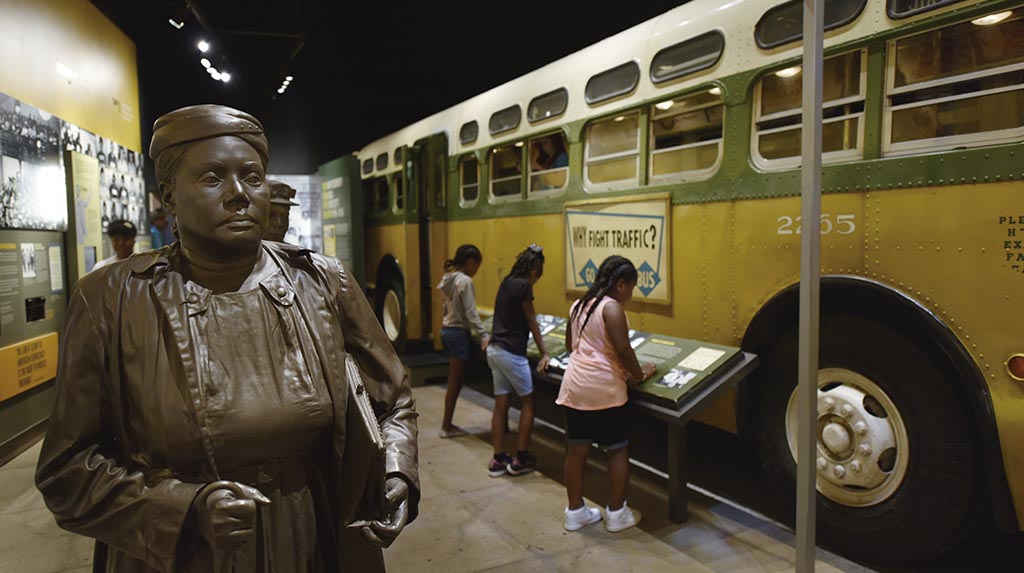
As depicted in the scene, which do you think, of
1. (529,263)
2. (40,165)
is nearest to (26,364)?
(40,165)

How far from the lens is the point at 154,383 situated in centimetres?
130

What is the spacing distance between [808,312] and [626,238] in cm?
270

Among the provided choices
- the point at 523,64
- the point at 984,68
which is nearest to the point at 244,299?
the point at 984,68

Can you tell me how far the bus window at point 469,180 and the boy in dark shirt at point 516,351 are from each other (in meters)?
2.46

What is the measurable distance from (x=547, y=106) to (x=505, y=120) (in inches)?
29.7

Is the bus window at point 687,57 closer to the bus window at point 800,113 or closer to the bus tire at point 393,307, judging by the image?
the bus window at point 800,113

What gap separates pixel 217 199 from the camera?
4.54 feet

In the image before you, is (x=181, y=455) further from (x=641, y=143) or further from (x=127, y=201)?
(x=127, y=201)

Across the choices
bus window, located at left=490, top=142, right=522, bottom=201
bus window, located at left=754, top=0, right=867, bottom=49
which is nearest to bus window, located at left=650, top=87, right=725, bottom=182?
bus window, located at left=754, top=0, right=867, bottom=49

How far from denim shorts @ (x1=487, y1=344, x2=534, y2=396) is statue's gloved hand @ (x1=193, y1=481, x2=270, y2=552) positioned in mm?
3683

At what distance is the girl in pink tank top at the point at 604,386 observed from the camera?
150 inches

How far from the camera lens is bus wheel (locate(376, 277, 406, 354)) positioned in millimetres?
8867

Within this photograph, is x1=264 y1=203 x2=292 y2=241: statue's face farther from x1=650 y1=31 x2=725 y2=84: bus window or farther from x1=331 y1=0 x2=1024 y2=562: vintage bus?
x1=650 y1=31 x2=725 y2=84: bus window

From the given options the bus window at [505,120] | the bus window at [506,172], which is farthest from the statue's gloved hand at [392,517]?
the bus window at [505,120]
